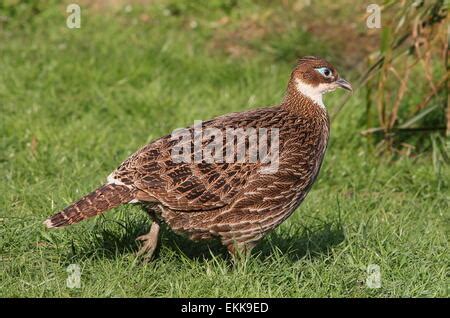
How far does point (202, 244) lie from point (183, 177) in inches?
30.4

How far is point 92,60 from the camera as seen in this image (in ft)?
32.0

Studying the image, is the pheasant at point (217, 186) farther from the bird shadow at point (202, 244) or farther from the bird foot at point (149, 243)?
the bird shadow at point (202, 244)

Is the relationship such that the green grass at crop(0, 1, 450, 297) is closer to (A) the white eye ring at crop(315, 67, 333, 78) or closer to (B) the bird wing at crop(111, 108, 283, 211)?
(B) the bird wing at crop(111, 108, 283, 211)

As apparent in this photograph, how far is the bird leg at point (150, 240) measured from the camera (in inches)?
229

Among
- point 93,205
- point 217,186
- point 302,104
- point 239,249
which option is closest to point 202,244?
point 239,249

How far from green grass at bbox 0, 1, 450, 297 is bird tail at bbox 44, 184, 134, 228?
338 mm

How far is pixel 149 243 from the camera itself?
19.3ft

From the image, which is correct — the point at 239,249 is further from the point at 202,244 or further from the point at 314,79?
the point at 314,79

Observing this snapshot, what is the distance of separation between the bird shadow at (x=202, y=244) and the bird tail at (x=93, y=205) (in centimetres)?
40

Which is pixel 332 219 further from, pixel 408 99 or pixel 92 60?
pixel 92 60

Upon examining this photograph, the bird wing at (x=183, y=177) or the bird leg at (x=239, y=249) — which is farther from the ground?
the bird wing at (x=183, y=177)

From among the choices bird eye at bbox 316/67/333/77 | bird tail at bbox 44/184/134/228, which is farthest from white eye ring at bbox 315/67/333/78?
bird tail at bbox 44/184/134/228

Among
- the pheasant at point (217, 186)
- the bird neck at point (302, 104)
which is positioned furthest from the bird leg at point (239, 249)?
the bird neck at point (302, 104)

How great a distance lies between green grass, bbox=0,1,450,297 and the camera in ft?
18.3
